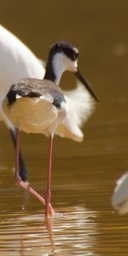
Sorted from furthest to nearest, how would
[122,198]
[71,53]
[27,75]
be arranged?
[27,75], [71,53], [122,198]

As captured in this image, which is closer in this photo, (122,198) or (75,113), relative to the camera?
(122,198)

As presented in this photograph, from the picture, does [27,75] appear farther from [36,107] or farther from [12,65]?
[36,107]

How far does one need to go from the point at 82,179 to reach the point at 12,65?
1684 mm

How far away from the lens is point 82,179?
930 centimetres

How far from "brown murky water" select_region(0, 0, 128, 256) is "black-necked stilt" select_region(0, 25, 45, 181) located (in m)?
0.70

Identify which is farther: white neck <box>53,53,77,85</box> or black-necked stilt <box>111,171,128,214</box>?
white neck <box>53,53,77,85</box>

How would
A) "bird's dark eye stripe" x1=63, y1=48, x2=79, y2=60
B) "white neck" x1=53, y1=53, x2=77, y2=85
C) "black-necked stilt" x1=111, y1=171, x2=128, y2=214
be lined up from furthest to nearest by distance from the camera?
"bird's dark eye stripe" x1=63, y1=48, x2=79, y2=60, "white neck" x1=53, y1=53, x2=77, y2=85, "black-necked stilt" x1=111, y1=171, x2=128, y2=214

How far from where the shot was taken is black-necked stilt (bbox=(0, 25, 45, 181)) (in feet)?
34.0

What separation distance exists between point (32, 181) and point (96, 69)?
7.17m

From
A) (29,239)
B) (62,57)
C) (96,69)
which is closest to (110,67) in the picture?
(96,69)

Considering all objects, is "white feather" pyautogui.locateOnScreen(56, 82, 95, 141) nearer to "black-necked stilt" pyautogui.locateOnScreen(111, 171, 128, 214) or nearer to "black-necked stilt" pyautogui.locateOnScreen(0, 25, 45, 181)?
"black-necked stilt" pyautogui.locateOnScreen(0, 25, 45, 181)

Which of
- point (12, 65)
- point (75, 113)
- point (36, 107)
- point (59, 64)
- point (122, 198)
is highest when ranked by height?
point (122, 198)

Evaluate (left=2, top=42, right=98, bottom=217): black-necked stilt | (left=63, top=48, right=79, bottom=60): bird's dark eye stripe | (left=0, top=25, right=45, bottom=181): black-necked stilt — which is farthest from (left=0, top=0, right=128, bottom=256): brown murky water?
(left=63, top=48, right=79, bottom=60): bird's dark eye stripe

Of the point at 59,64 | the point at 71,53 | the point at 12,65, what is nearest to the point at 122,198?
the point at 59,64
